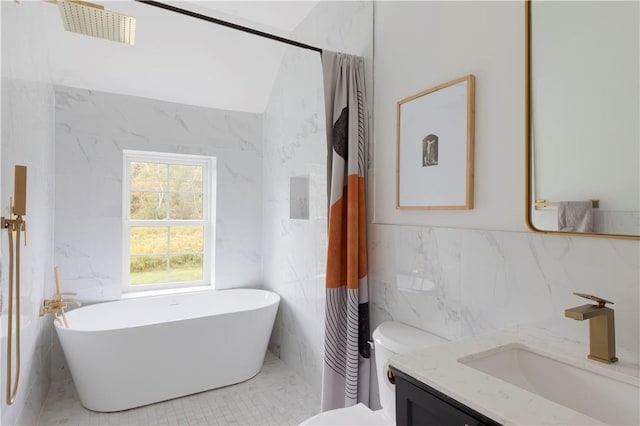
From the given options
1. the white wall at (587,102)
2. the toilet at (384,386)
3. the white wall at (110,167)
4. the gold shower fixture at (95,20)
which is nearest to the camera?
the white wall at (587,102)

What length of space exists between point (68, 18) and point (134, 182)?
5.40 ft

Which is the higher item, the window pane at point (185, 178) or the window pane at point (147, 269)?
the window pane at point (185, 178)

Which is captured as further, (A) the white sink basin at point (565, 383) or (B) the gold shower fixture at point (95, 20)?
(B) the gold shower fixture at point (95, 20)

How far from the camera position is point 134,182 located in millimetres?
3525

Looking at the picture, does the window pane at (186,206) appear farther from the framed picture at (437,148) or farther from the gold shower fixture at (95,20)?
the framed picture at (437,148)

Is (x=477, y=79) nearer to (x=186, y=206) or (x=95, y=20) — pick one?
(x=95, y=20)

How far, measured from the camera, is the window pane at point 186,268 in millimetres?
3699

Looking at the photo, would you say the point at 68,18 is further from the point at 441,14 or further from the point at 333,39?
the point at 441,14

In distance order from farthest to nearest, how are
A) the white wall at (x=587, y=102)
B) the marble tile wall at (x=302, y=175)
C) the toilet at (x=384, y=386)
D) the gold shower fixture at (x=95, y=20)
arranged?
the marble tile wall at (x=302, y=175)
the gold shower fixture at (x=95, y=20)
the toilet at (x=384, y=386)
the white wall at (x=587, y=102)

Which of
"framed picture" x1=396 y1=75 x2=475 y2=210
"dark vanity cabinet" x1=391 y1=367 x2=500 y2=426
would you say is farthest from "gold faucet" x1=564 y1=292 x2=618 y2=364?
"framed picture" x1=396 y1=75 x2=475 y2=210

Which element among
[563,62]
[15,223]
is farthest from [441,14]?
[15,223]

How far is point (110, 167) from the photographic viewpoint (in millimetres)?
3217

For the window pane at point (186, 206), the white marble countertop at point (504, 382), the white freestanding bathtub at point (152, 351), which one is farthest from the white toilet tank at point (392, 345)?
the window pane at point (186, 206)

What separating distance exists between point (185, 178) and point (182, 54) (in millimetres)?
1152
